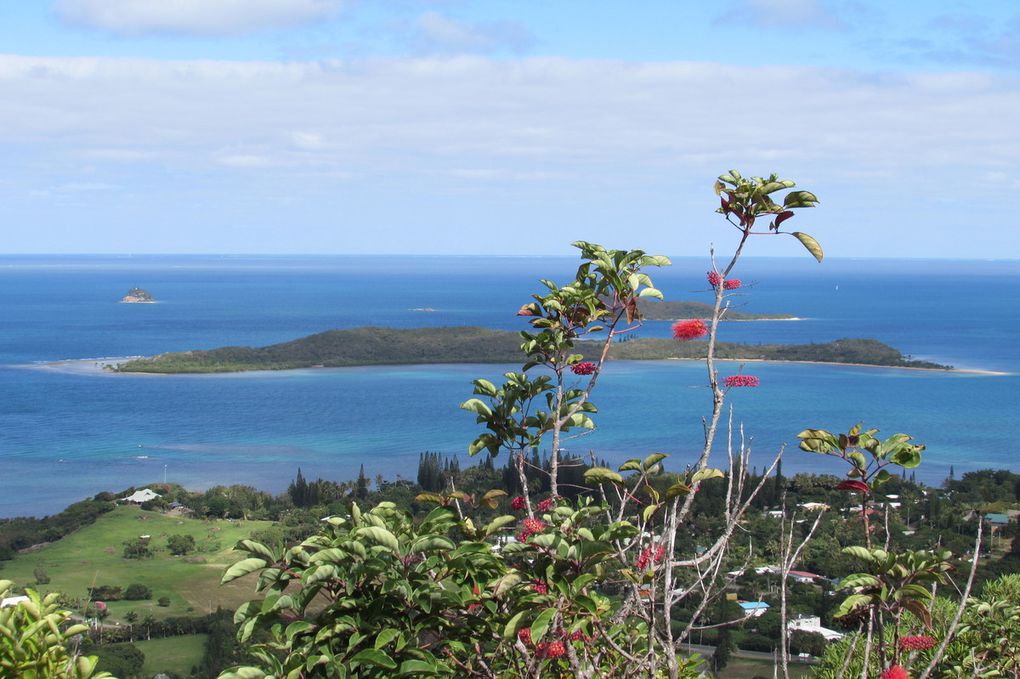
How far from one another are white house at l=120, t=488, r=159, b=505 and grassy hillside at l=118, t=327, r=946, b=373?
196 feet

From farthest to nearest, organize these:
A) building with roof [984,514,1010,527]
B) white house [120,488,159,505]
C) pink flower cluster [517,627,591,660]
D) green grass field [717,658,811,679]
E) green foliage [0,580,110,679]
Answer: white house [120,488,159,505] → building with roof [984,514,1010,527] → green grass field [717,658,811,679] → pink flower cluster [517,627,591,660] → green foliage [0,580,110,679]

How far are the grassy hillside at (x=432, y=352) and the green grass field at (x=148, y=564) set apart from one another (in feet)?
211

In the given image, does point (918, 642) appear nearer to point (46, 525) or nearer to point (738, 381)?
point (738, 381)

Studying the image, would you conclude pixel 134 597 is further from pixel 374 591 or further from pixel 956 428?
pixel 956 428

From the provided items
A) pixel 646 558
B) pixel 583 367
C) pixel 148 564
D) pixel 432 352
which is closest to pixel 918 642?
pixel 646 558

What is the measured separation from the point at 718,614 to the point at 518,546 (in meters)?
26.4

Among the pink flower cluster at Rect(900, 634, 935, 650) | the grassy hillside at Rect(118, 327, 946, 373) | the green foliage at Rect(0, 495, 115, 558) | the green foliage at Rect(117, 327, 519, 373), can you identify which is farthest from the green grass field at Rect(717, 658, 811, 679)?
the grassy hillside at Rect(118, 327, 946, 373)

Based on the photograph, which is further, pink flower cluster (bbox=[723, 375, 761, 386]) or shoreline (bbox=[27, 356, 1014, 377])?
shoreline (bbox=[27, 356, 1014, 377])

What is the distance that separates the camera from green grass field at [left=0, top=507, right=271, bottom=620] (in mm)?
34031

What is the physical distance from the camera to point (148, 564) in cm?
3919

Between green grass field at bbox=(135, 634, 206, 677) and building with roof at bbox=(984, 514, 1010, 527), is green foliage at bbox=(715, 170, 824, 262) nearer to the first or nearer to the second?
green grass field at bbox=(135, 634, 206, 677)

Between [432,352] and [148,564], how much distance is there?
78.1m

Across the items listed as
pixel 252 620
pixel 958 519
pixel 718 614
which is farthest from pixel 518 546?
pixel 958 519

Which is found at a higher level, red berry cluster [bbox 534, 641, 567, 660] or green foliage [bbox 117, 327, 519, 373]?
red berry cluster [bbox 534, 641, 567, 660]
